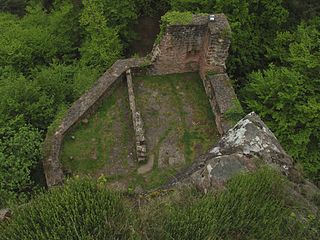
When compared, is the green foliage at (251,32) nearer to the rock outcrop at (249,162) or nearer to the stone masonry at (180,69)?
the stone masonry at (180,69)

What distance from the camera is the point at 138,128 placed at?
12.9 m

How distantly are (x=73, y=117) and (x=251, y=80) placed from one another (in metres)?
6.62

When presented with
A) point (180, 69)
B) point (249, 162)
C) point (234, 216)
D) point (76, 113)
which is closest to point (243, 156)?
point (249, 162)

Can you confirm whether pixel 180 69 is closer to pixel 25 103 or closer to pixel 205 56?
pixel 205 56

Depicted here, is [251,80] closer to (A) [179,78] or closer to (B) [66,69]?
(A) [179,78]

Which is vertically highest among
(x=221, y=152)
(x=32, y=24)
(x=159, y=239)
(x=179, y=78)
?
(x=159, y=239)

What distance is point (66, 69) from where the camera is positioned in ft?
54.5

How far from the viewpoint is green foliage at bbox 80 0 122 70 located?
55.9 feet

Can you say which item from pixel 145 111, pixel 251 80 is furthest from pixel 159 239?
pixel 251 80

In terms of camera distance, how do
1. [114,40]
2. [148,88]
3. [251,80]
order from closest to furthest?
[148,88] → [251,80] → [114,40]

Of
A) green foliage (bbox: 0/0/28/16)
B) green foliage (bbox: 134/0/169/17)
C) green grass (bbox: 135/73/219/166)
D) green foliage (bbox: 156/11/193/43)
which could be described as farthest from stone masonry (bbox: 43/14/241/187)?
green foliage (bbox: 0/0/28/16)

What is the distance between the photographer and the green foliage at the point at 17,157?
11461 mm

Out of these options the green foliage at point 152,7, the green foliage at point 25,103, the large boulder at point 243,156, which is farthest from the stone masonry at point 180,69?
the green foliage at point 152,7

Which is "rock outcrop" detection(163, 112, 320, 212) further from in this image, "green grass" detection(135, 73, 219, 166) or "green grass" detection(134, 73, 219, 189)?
"green grass" detection(135, 73, 219, 166)
